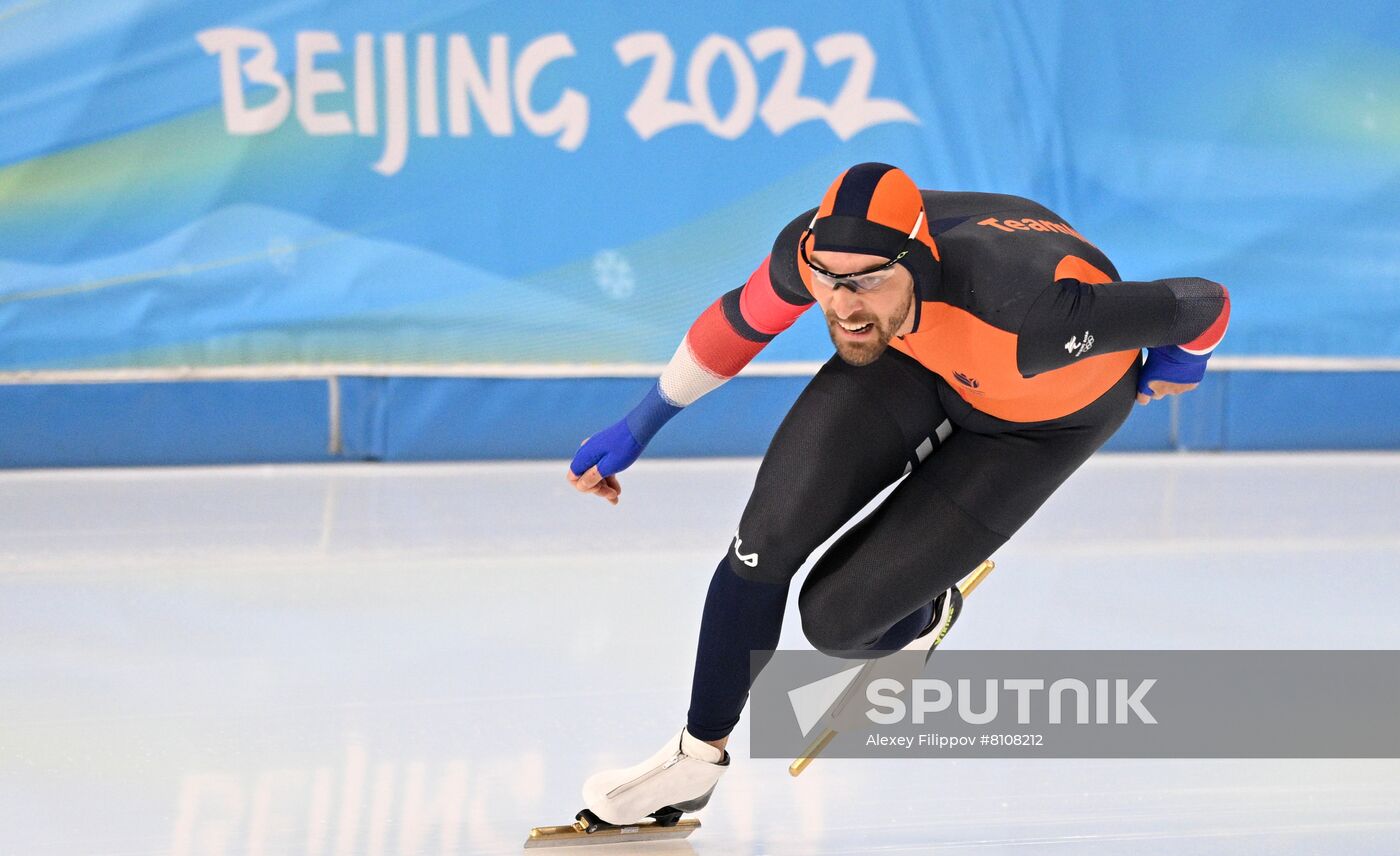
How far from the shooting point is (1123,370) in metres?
2.16

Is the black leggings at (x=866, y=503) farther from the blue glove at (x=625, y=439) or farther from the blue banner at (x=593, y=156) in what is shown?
the blue banner at (x=593, y=156)

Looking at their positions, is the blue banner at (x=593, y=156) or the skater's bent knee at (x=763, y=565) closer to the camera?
the skater's bent knee at (x=763, y=565)

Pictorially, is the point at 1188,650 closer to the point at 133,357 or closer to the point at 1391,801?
the point at 1391,801

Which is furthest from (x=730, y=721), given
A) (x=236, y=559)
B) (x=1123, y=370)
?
(x=236, y=559)

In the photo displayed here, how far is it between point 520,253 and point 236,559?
159cm

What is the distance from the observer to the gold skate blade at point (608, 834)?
196cm

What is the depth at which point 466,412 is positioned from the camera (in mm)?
4859

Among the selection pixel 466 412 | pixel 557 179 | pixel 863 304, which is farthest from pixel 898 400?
pixel 466 412

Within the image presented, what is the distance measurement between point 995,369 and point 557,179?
3029mm

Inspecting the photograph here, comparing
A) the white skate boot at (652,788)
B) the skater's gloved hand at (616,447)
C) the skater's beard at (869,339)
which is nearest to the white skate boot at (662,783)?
the white skate boot at (652,788)

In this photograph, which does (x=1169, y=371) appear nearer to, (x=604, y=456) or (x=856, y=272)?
(x=856, y=272)

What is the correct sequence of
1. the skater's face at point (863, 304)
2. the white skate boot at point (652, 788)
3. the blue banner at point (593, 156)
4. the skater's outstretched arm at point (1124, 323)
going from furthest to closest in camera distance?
the blue banner at point (593, 156)
the white skate boot at point (652, 788)
the skater's outstretched arm at point (1124, 323)
the skater's face at point (863, 304)

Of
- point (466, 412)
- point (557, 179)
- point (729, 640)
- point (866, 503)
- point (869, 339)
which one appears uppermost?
point (557, 179)

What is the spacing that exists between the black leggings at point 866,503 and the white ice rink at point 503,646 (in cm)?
28
